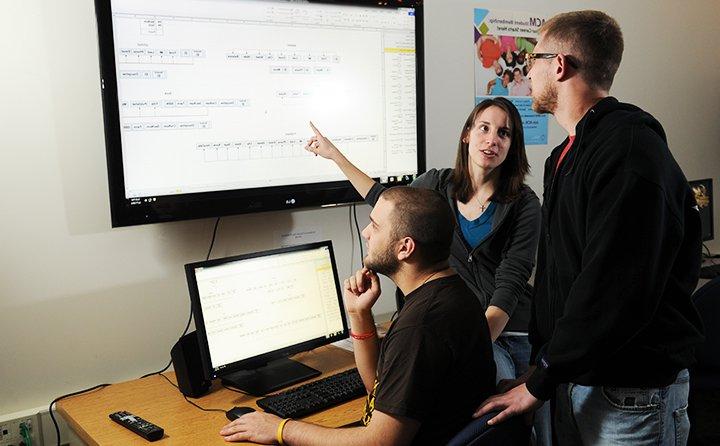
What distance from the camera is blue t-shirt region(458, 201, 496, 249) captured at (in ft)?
7.33

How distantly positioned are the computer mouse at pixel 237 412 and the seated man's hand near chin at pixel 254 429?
0.06 meters

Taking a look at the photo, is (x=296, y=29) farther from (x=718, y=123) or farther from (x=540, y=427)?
(x=718, y=123)

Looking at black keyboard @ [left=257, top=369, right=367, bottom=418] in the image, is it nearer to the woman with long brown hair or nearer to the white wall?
the woman with long brown hair

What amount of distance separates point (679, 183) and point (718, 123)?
10.0 ft

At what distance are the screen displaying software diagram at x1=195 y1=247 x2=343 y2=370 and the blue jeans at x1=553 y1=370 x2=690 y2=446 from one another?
86cm

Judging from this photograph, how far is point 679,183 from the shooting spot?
58.7 inches

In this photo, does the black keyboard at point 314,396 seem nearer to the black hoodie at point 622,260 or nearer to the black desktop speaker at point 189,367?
the black desktop speaker at point 189,367

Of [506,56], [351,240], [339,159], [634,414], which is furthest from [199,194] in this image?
[506,56]

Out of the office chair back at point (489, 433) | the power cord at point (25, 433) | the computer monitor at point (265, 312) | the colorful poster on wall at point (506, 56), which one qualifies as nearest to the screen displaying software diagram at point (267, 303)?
the computer monitor at point (265, 312)

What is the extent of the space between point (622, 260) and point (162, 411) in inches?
48.9

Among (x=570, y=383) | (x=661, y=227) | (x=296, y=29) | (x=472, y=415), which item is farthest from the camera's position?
(x=296, y=29)

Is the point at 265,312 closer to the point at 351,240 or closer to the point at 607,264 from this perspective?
the point at 351,240

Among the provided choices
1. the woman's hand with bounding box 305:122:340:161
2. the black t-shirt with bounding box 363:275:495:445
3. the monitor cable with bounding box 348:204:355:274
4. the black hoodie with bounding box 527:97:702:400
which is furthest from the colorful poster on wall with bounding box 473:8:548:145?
the black t-shirt with bounding box 363:275:495:445

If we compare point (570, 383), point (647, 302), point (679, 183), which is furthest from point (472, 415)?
point (679, 183)
